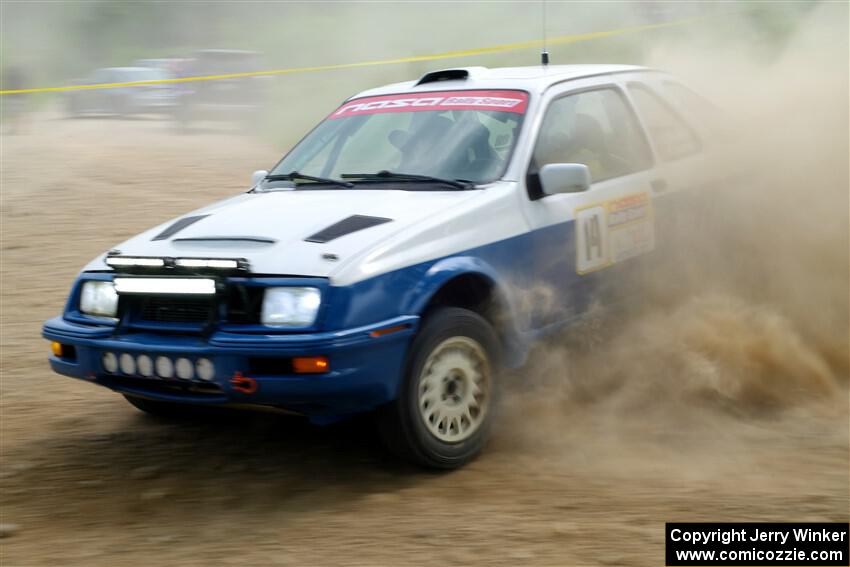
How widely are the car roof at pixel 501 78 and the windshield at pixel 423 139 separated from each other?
9 centimetres

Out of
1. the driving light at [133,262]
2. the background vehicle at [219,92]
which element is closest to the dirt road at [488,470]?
the driving light at [133,262]

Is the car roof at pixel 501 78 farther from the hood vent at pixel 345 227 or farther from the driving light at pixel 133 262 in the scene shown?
the driving light at pixel 133 262

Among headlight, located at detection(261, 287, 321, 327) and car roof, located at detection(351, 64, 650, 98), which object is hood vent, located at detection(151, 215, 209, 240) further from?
car roof, located at detection(351, 64, 650, 98)

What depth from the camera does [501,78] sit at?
6.21 metres

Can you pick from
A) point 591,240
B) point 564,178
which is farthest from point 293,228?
point 591,240

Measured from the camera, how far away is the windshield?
Answer: 565 cm

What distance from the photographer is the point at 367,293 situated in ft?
15.1

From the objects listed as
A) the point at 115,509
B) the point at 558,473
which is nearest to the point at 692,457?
the point at 558,473

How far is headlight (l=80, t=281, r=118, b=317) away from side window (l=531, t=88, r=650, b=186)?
2.23m

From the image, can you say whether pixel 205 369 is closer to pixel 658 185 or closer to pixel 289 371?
pixel 289 371

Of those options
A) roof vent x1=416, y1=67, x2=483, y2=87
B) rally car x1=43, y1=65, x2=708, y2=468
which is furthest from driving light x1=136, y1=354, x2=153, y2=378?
roof vent x1=416, y1=67, x2=483, y2=87

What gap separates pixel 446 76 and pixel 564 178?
1.37 meters

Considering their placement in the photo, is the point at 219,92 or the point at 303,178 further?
the point at 219,92

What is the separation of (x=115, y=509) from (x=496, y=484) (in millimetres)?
1698
